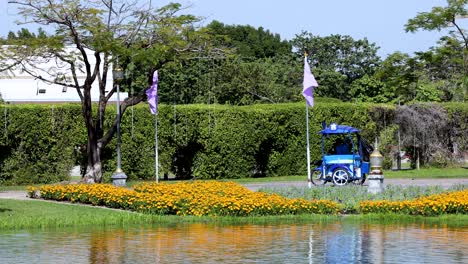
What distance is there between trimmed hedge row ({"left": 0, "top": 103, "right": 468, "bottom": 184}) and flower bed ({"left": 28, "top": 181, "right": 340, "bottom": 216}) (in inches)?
514

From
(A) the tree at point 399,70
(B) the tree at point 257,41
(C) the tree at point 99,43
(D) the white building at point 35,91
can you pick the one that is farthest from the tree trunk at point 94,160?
(B) the tree at point 257,41

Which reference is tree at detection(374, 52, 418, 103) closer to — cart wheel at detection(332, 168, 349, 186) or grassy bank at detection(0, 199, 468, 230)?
cart wheel at detection(332, 168, 349, 186)

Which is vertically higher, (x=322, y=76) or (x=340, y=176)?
(x=322, y=76)

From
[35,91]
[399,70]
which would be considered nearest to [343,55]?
[35,91]

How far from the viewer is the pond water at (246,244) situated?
1526 cm

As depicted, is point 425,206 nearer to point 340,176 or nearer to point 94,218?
point 94,218

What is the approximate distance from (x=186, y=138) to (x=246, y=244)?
23638 mm

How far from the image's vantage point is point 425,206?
22406 millimetres

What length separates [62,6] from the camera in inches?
1288

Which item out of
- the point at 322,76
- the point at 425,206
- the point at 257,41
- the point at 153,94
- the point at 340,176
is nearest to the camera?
the point at 425,206

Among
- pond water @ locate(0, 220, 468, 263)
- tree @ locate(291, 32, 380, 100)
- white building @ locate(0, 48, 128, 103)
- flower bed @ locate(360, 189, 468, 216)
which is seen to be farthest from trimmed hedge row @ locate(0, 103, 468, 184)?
tree @ locate(291, 32, 380, 100)

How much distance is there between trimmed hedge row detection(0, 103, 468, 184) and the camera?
3791 centimetres

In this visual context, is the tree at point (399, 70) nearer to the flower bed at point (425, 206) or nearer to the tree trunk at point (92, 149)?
the tree trunk at point (92, 149)

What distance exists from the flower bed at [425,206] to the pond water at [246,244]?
4.65 feet
